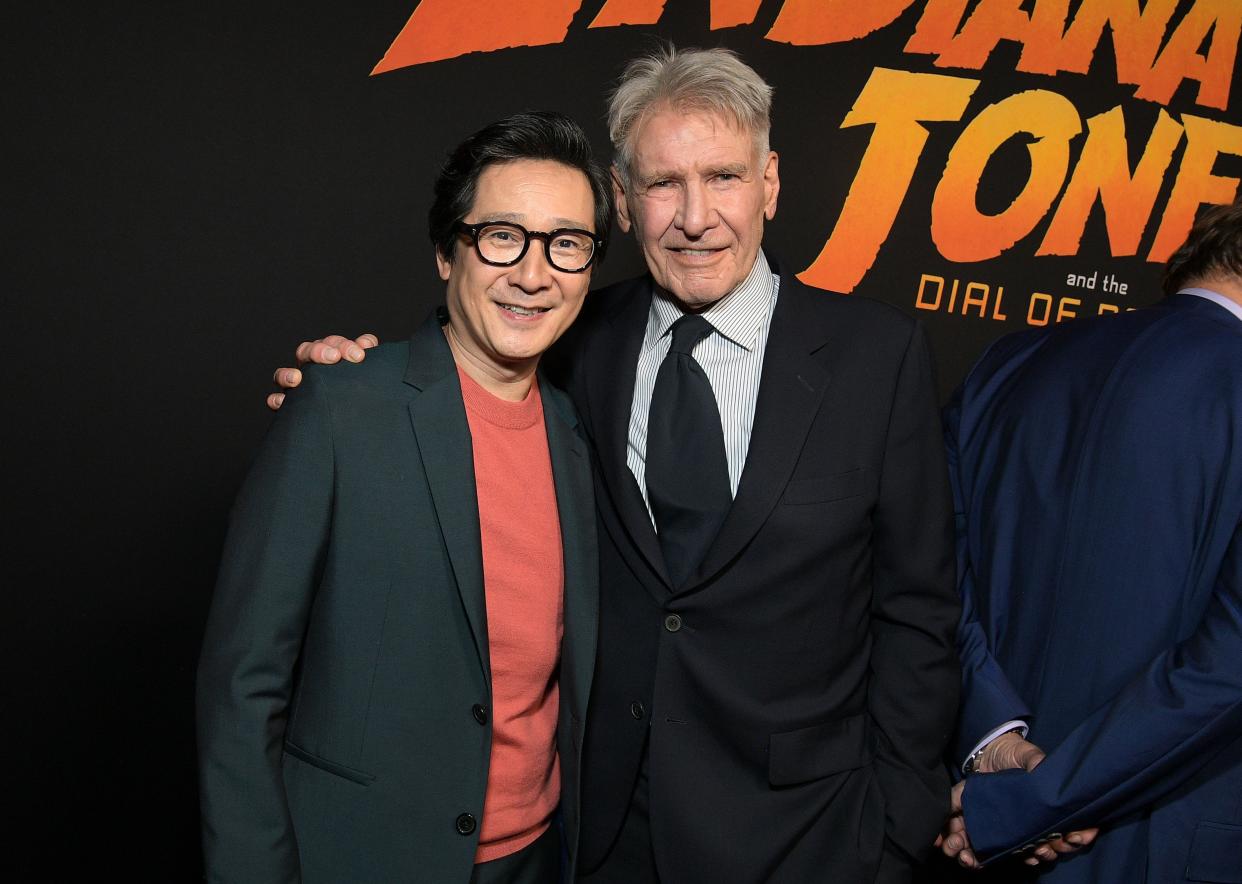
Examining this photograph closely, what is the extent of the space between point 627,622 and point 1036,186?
2.31 meters

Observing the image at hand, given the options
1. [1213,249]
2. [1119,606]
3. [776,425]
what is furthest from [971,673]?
[1213,249]

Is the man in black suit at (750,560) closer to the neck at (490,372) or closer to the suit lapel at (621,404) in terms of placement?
the suit lapel at (621,404)

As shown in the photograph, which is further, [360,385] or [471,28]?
[471,28]

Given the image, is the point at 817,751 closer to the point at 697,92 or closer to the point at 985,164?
the point at 697,92

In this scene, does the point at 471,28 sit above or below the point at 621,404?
above

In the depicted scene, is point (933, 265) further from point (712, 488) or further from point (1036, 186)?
point (712, 488)

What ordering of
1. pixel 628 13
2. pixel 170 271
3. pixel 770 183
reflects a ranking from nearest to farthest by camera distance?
pixel 770 183 → pixel 170 271 → pixel 628 13

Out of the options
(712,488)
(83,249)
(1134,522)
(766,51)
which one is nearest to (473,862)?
(712,488)

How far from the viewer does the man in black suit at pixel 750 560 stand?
168 centimetres

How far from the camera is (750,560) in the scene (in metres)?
1.67

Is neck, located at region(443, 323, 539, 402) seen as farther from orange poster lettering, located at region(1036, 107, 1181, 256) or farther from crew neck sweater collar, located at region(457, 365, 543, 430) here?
orange poster lettering, located at region(1036, 107, 1181, 256)

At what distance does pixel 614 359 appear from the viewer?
188 cm

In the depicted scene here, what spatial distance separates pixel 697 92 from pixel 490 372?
605mm

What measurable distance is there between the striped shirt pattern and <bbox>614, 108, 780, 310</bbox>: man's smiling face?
4 centimetres
